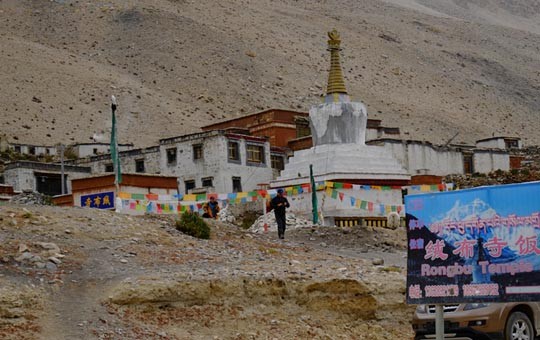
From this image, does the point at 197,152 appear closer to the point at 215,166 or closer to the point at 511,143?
the point at 215,166

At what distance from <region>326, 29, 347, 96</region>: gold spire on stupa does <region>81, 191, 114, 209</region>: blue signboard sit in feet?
43.3

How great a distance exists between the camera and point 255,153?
2248 inches

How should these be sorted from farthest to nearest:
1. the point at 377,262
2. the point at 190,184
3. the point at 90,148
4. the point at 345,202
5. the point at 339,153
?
the point at 90,148 → the point at 190,184 → the point at 339,153 → the point at 345,202 → the point at 377,262

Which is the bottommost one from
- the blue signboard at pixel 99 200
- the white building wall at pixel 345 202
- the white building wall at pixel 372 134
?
the white building wall at pixel 345 202

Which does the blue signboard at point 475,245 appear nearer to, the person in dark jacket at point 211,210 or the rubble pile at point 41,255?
the rubble pile at point 41,255

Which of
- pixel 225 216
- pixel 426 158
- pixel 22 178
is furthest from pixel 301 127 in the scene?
pixel 225 216

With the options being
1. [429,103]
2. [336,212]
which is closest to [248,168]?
[336,212]

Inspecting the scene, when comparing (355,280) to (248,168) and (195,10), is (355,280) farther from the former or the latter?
(195,10)

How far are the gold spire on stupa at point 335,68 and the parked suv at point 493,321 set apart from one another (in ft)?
108

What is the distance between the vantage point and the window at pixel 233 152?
55.8 m

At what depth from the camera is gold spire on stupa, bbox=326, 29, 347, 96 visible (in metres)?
50.7

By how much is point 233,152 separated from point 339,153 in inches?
389

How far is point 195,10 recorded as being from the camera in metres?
129

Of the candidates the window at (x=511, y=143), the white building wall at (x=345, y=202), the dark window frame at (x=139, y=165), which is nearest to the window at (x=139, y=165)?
the dark window frame at (x=139, y=165)
